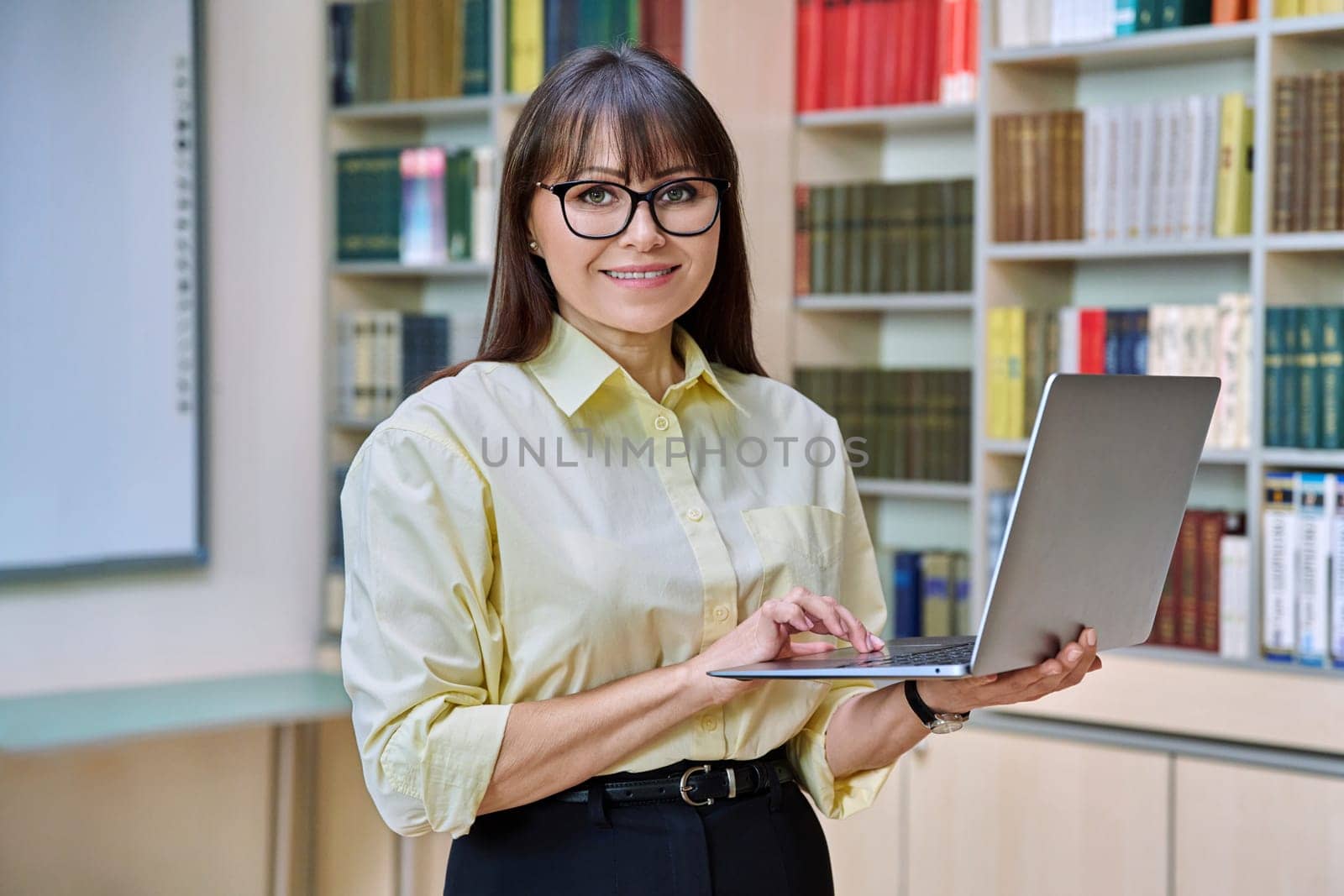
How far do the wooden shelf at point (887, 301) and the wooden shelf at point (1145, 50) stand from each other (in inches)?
19.7

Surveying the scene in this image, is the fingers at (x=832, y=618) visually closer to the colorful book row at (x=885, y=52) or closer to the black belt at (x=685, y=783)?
the black belt at (x=685, y=783)

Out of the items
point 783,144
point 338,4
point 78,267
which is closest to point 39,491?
point 78,267

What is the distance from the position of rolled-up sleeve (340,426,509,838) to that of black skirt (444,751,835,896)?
0.07 meters

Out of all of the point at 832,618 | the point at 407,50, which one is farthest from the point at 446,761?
the point at 407,50

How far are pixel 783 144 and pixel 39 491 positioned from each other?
1.79m

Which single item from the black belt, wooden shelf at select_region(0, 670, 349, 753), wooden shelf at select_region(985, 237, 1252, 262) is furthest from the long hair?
wooden shelf at select_region(985, 237, 1252, 262)

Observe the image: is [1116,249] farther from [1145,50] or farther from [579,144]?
[579,144]

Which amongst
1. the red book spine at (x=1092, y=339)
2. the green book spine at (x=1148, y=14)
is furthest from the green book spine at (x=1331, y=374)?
the green book spine at (x=1148, y=14)

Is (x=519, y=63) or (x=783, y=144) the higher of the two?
(x=519, y=63)

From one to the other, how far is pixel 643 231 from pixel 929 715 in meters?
0.52

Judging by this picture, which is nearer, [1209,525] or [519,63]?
[1209,525]

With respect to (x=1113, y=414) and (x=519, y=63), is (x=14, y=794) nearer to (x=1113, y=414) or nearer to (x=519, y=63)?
(x=519, y=63)

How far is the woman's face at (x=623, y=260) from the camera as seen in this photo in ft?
4.29

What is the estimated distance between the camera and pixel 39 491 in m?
3.04
